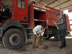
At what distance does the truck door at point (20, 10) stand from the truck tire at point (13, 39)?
74 centimetres

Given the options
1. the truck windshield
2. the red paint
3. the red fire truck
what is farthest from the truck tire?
the truck windshield

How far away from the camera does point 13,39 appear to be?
4.02 m

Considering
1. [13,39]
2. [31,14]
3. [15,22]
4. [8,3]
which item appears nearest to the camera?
[13,39]

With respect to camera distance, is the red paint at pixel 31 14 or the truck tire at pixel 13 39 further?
the red paint at pixel 31 14

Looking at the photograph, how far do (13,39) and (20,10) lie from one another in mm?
1508

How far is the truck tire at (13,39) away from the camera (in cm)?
382

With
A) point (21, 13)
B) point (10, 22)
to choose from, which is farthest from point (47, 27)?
point (10, 22)

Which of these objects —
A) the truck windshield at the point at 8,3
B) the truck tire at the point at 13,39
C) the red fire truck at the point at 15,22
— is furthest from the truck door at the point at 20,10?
the truck tire at the point at 13,39

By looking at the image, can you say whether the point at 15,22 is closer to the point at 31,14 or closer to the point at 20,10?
the point at 20,10

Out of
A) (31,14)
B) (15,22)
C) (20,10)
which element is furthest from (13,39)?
(31,14)

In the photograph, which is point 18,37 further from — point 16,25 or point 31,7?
point 31,7

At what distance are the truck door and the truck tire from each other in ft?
2.42

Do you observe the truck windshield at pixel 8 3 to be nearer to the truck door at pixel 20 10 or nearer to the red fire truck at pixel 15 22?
the red fire truck at pixel 15 22

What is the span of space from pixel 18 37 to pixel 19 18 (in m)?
1.00
